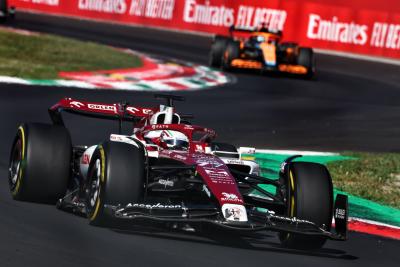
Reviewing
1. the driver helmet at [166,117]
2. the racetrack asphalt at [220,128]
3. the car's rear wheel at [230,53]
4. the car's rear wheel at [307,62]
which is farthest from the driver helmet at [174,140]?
the car's rear wheel at [307,62]

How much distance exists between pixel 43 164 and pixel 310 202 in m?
2.26

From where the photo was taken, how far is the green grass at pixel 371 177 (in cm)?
1262

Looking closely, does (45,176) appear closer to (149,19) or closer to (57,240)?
(57,240)

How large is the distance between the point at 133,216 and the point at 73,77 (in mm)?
14941

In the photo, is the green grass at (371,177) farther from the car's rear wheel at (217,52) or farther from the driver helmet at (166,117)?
the car's rear wheel at (217,52)

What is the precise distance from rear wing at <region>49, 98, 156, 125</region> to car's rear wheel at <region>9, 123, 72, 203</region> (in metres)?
1.02

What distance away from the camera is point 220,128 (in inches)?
697

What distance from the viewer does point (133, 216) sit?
343 inches

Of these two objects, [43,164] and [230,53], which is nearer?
[43,164]

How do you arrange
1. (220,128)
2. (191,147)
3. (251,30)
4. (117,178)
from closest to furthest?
(117,178), (191,147), (220,128), (251,30)

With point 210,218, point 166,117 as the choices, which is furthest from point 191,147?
point 210,218

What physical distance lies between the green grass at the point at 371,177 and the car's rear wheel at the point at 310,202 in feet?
10.00

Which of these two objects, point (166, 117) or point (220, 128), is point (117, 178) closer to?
point (166, 117)

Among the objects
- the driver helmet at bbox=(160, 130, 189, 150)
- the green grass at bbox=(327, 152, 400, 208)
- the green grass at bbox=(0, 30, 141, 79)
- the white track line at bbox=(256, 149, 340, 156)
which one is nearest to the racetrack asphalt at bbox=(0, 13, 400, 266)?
the white track line at bbox=(256, 149, 340, 156)
